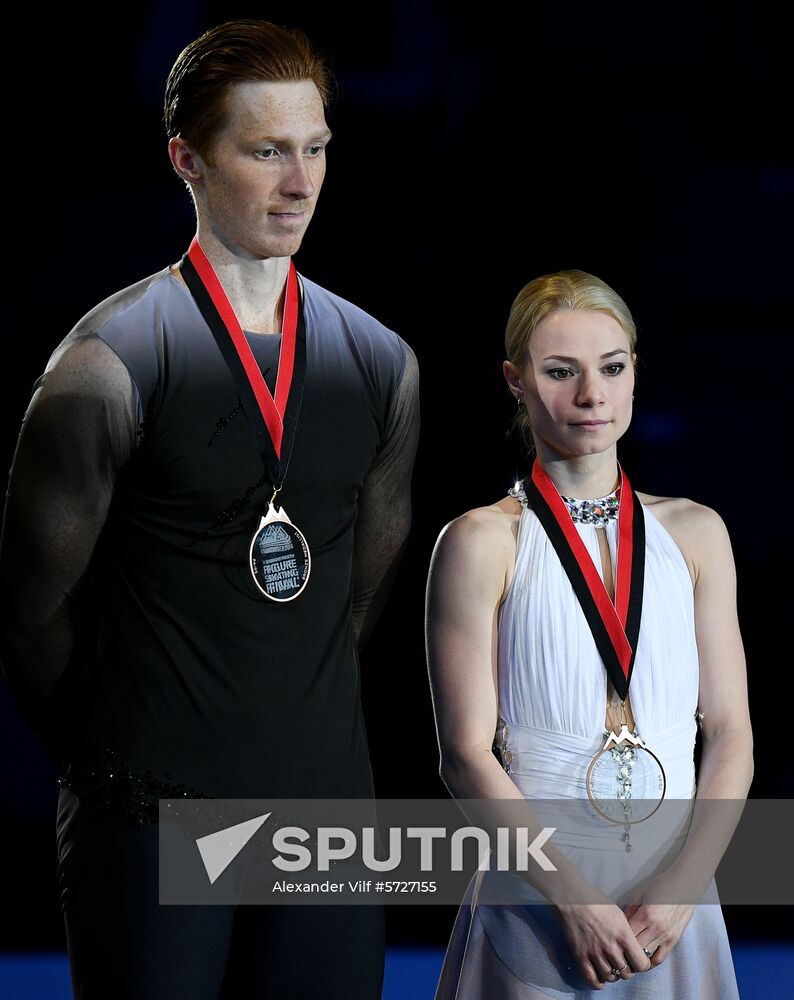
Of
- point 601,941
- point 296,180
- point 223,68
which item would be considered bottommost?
point 601,941

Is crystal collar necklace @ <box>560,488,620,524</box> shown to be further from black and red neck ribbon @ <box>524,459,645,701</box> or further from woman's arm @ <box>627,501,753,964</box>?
woman's arm @ <box>627,501,753,964</box>

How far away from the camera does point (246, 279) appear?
247cm

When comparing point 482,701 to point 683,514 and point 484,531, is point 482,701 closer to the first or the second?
point 484,531

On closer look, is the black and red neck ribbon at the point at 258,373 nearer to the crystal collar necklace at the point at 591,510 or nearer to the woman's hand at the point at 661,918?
the crystal collar necklace at the point at 591,510

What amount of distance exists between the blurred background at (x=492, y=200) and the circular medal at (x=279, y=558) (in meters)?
1.36

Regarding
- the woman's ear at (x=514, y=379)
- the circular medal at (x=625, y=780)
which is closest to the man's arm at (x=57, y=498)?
the woman's ear at (x=514, y=379)

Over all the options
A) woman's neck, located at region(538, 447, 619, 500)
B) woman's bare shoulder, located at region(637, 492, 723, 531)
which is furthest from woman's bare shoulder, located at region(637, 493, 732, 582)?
woman's neck, located at region(538, 447, 619, 500)

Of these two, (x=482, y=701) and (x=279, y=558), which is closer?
(x=279, y=558)

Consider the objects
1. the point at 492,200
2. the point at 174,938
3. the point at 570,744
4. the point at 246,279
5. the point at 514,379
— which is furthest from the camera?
the point at 492,200

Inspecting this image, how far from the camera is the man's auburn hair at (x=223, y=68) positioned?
2.39m

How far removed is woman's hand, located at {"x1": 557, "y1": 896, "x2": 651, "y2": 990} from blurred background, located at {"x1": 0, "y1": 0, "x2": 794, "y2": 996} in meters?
1.41

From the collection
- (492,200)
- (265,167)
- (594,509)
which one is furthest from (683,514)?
(492,200)

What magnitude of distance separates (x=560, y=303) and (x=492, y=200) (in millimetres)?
1129

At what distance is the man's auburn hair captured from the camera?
7.85 ft
